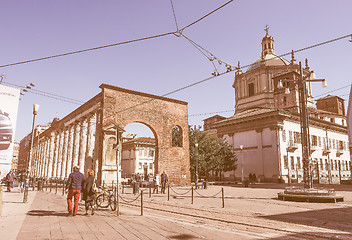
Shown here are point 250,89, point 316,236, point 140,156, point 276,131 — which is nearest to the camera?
point 316,236

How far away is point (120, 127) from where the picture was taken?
22.4 m

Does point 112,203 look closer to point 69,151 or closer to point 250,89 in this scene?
point 69,151

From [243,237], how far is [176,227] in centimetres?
176

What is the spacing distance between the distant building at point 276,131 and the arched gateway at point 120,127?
922 cm

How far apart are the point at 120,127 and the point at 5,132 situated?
10.9 meters

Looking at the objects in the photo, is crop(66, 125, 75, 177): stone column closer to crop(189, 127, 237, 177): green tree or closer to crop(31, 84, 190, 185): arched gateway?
crop(31, 84, 190, 185): arched gateway

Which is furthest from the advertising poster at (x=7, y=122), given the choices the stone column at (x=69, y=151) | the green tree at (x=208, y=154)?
the green tree at (x=208, y=154)

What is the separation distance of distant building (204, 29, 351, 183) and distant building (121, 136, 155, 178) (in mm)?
15505

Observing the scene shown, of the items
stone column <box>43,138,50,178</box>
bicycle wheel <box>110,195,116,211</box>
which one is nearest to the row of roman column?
stone column <box>43,138,50,178</box>

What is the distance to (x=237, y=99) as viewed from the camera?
162 ft

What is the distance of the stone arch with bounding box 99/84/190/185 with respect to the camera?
71.1 feet

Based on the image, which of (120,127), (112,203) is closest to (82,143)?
(120,127)

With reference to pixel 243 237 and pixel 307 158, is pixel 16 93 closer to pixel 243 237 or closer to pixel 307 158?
pixel 243 237

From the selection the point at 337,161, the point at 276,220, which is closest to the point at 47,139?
the point at 276,220
